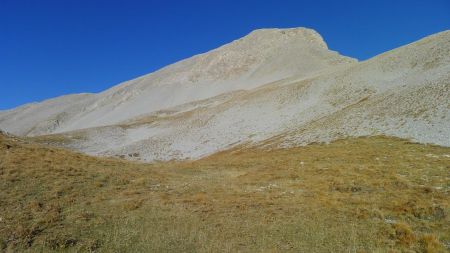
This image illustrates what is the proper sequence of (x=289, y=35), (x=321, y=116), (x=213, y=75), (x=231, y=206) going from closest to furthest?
(x=231, y=206), (x=321, y=116), (x=213, y=75), (x=289, y=35)

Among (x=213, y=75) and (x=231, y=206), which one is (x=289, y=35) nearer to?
(x=213, y=75)

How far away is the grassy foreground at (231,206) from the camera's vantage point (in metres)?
13.3

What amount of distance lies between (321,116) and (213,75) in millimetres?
97552

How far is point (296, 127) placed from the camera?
51688 mm

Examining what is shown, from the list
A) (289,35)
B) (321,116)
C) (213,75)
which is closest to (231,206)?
(321,116)

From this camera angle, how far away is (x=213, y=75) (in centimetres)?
14662

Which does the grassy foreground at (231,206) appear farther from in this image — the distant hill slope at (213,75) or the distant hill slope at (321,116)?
the distant hill slope at (213,75)

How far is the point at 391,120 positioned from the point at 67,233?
34.9 meters

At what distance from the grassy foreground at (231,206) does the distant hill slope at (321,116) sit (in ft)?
33.4

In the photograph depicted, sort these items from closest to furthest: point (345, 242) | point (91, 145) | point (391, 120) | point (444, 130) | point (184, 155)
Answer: point (345, 242), point (444, 130), point (391, 120), point (184, 155), point (91, 145)

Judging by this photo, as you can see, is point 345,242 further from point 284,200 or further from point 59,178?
point 59,178

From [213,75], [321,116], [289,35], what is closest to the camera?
[321,116]

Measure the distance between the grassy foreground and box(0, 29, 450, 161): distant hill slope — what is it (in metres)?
10.2

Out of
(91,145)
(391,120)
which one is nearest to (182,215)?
(391,120)
